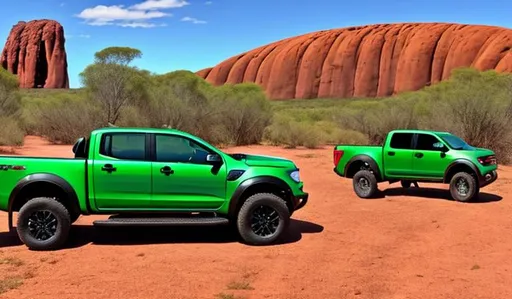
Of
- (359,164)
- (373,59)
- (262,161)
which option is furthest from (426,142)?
(373,59)

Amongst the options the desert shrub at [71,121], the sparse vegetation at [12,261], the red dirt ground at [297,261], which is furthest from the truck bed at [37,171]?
the desert shrub at [71,121]

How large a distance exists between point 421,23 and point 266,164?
9566cm

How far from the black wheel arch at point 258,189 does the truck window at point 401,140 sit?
5490 mm

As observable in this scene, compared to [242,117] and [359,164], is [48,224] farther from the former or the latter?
[242,117]

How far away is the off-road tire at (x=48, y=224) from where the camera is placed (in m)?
7.05

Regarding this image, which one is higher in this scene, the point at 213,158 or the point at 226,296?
the point at 213,158

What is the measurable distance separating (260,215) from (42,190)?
336 centimetres

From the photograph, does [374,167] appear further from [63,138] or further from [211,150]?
[63,138]

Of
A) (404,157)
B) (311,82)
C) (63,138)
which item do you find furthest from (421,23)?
(404,157)

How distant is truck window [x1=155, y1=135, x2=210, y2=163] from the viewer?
7586 mm

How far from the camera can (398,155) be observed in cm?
1230

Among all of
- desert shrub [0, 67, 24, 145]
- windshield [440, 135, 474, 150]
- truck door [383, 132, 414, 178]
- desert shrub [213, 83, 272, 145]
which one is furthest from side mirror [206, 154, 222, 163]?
desert shrub [213, 83, 272, 145]

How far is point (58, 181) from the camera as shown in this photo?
7.07 metres

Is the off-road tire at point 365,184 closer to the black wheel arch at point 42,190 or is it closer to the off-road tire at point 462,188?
the off-road tire at point 462,188
